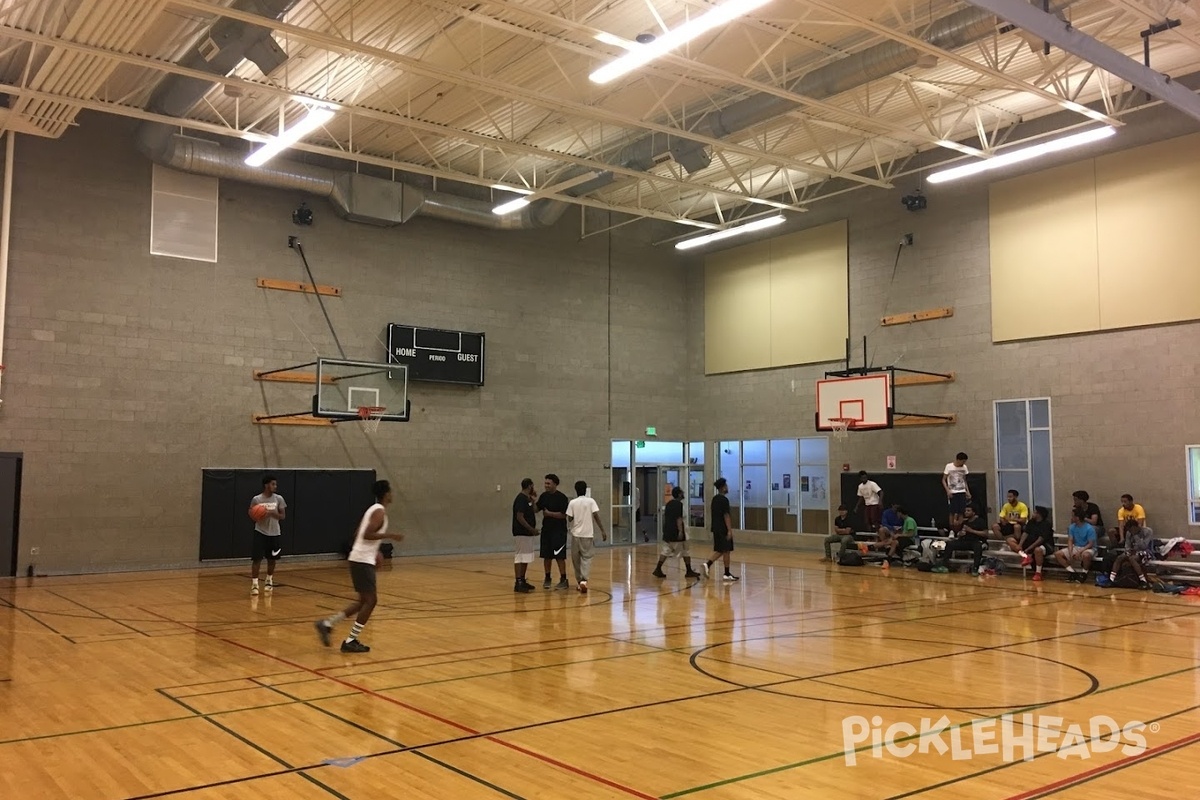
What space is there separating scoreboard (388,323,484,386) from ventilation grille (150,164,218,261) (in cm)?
427

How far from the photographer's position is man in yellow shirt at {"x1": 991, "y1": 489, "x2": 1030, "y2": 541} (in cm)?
1761

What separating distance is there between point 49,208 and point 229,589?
821 centimetres

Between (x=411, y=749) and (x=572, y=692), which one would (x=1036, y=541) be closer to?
(x=572, y=692)

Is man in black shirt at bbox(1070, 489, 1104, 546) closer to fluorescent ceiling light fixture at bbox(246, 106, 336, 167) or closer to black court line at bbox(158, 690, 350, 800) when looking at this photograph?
fluorescent ceiling light fixture at bbox(246, 106, 336, 167)

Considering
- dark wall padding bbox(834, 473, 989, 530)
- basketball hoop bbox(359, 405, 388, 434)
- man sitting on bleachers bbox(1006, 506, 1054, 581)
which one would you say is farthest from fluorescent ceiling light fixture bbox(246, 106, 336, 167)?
man sitting on bleachers bbox(1006, 506, 1054, 581)

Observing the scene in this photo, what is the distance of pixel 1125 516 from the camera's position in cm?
1609

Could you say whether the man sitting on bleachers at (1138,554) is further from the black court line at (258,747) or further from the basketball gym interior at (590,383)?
the black court line at (258,747)

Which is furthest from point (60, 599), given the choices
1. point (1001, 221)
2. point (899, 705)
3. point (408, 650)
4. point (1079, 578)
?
point (1001, 221)

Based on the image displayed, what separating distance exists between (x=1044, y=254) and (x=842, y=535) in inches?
279

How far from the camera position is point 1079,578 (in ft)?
53.8

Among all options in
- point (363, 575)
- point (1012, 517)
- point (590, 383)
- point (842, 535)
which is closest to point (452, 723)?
point (363, 575)

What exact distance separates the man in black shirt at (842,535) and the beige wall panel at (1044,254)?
494 centimetres

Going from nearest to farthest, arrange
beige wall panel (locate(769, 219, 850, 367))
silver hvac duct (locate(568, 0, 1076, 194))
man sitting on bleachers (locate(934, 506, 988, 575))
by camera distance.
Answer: silver hvac duct (locate(568, 0, 1076, 194)), man sitting on bleachers (locate(934, 506, 988, 575)), beige wall panel (locate(769, 219, 850, 367))

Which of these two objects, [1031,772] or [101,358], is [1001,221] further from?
[101,358]
